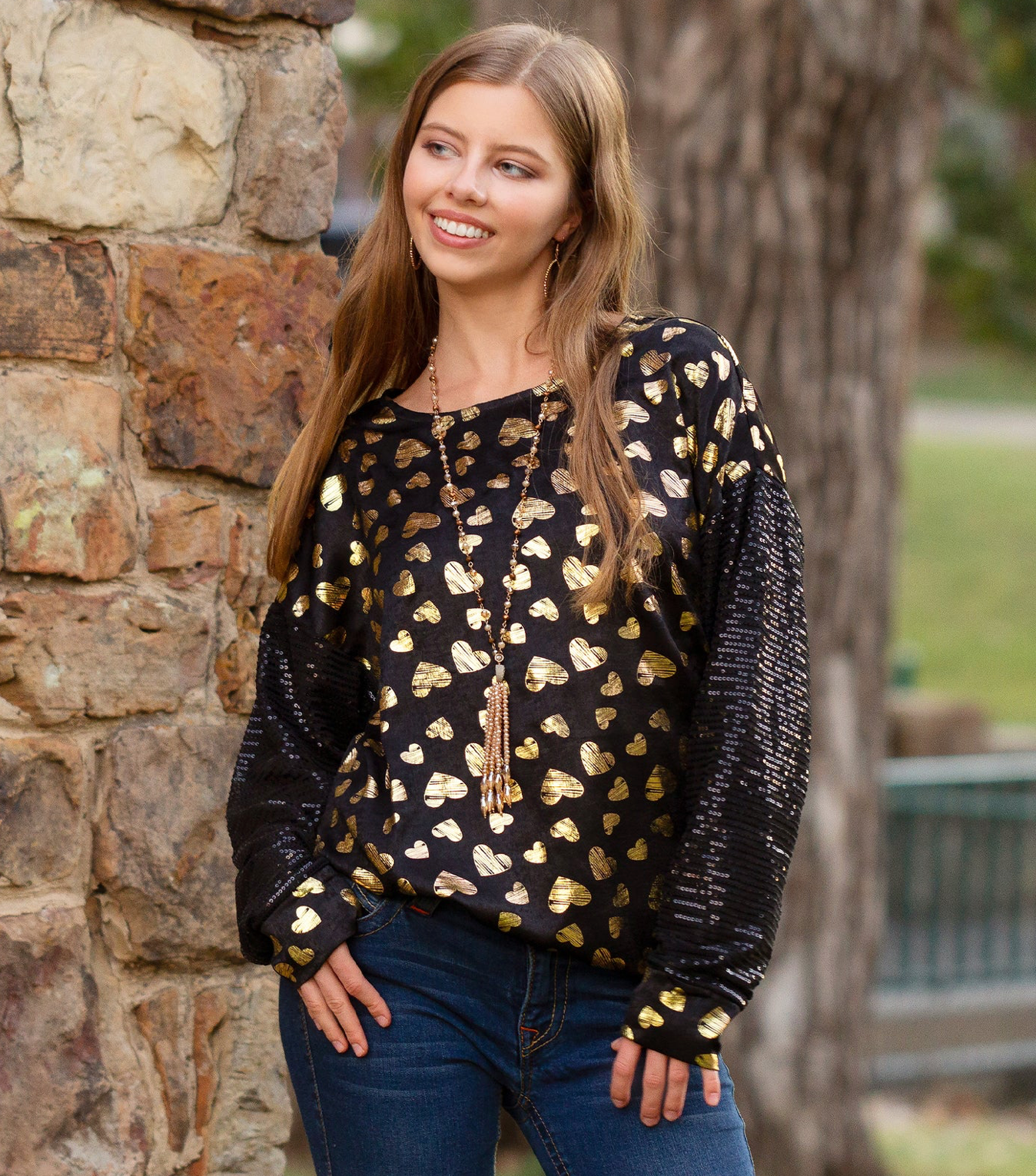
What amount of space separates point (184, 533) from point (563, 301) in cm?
62

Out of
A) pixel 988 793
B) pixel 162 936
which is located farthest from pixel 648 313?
pixel 988 793

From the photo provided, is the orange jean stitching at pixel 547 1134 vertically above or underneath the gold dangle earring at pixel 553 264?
underneath

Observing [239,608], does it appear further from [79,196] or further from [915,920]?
[915,920]

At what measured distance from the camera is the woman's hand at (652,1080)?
5.46 ft

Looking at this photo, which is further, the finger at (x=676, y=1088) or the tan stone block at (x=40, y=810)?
the tan stone block at (x=40, y=810)

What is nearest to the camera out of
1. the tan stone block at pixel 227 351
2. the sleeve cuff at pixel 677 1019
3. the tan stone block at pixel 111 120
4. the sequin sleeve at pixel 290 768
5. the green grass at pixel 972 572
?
the sleeve cuff at pixel 677 1019

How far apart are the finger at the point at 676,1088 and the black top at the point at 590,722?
0.02 m

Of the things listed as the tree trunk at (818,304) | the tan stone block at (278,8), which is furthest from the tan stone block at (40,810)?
the tree trunk at (818,304)

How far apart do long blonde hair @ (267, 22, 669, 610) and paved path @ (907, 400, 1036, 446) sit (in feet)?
57.8

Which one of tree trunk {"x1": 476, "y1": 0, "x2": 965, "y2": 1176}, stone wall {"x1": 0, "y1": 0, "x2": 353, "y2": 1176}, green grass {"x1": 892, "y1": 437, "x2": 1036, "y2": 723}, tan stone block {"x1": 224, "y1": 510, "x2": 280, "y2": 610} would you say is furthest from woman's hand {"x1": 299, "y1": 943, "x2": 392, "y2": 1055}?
green grass {"x1": 892, "y1": 437, "x2": 1036, "y2": 723}

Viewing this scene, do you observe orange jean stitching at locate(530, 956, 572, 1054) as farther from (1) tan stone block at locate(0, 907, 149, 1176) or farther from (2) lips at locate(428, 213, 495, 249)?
(2) lips at locate(428, 213, 495, 249)

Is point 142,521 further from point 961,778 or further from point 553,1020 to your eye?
point 961,778

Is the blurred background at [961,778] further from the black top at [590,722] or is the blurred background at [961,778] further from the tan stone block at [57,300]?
the black top at [590,722]

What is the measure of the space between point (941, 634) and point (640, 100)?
35.7 feet
